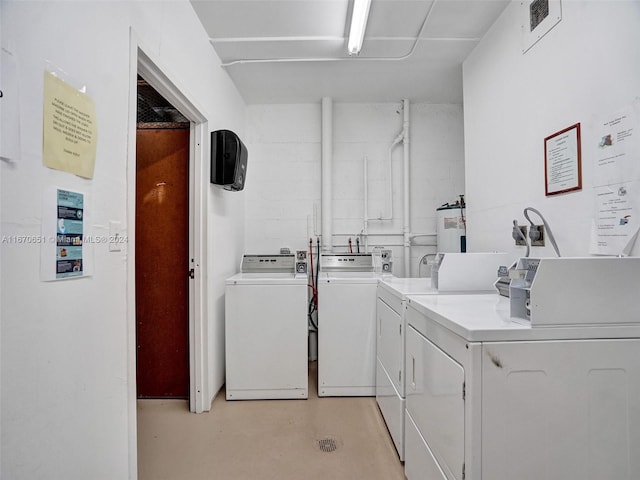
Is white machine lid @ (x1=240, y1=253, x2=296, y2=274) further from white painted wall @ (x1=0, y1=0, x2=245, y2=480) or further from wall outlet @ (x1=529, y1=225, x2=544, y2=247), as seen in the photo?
wall outlet @ (x1=529, y1=225, x2=544, y2=247)

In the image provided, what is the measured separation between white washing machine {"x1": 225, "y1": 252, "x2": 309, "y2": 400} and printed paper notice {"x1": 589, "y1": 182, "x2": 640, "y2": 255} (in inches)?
70.9

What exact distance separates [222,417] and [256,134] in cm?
277

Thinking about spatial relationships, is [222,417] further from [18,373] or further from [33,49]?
[33,49]

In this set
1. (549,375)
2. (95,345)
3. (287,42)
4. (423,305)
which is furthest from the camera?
(287,42)

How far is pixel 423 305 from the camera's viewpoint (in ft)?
4.57

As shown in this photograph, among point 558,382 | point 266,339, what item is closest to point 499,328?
point 558,382

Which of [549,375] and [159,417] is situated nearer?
[549,375]

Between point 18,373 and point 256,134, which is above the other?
point 256,134

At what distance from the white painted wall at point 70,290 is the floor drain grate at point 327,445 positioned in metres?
1.05

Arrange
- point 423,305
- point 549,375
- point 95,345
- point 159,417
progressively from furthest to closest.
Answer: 1. point 159,417
2. point 423,305
3. point 95,345
4. point 549,375

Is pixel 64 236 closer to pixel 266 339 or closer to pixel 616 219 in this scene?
pixel 266 339

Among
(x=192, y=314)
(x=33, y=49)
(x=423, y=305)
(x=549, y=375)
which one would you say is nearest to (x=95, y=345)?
(x=33, y=49)

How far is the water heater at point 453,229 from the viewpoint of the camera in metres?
2.85

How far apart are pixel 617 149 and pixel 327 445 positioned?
2146 millimetres
